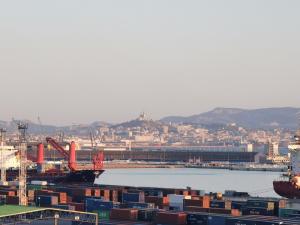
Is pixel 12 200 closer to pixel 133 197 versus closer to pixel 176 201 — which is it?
pixel 133 197

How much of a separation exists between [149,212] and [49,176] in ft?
154

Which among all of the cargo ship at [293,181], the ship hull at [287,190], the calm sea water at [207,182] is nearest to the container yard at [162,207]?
the ship hull at [287,190]

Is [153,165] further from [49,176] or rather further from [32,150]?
[49,176]

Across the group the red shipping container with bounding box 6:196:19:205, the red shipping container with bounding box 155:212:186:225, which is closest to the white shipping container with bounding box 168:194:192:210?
the red shipping container with bounding box 155:212:186:225

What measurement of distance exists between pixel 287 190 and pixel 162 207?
19.4m


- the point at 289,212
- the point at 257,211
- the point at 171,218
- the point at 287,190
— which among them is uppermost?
the point at 171,218

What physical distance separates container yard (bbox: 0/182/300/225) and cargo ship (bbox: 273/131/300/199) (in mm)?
7730

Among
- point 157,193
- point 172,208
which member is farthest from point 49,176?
point 172,208

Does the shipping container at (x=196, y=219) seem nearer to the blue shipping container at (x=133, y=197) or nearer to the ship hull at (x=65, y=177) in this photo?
the blue shipping container at (x=133, y=197)

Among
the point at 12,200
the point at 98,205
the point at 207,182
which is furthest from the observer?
the point at 207,182

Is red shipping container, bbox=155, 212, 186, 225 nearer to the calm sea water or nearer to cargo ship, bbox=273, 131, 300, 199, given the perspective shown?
cargo ship, bbox=273, 131, 300, 199

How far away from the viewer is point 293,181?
2726 inches

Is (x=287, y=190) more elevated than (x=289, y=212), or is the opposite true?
(x=289, y=212)

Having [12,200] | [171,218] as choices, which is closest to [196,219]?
[171,218]
